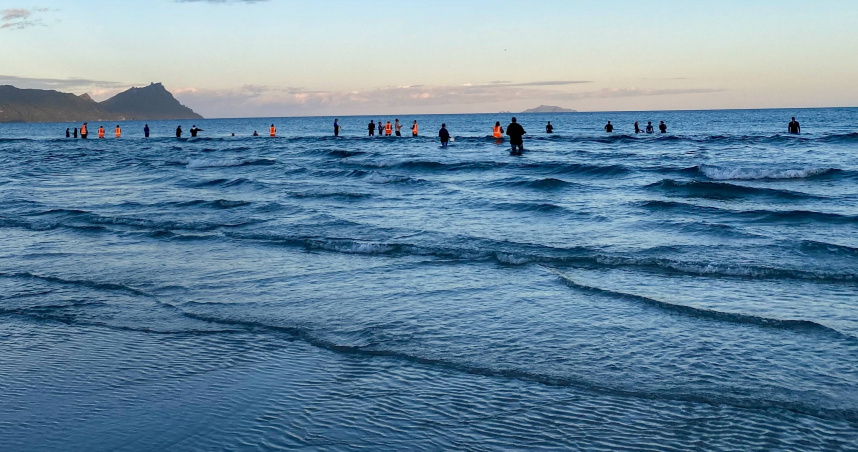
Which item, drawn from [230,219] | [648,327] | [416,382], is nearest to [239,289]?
[416,382]

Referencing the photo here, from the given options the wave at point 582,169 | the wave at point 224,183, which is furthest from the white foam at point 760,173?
the wave at point 224,183

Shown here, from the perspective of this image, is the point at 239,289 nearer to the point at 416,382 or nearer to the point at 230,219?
the point at 416,382

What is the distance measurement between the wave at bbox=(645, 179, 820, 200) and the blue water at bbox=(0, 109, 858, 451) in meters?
1.06

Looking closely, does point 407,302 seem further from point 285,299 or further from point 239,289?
point 239,289

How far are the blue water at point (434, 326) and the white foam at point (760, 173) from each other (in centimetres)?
623

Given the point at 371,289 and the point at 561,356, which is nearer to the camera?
the point at 561,356

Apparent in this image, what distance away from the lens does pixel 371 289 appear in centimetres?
1004

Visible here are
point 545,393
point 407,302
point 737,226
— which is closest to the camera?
point 545,393

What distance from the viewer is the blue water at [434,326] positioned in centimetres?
543

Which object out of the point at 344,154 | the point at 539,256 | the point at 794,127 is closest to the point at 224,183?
the point at 344,154

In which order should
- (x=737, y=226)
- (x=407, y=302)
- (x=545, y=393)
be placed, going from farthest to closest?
(x=737, y=226) < (x=407, y=302) < (x=545, y=393)

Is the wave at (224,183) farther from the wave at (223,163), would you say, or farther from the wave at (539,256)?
the wave at (539,256)

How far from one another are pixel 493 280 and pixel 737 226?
281 inches

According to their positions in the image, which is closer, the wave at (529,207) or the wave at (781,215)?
the wave at (781,215)
